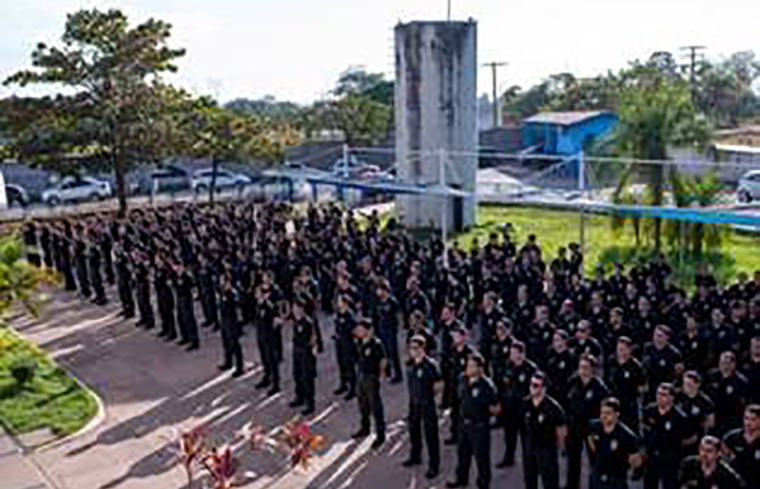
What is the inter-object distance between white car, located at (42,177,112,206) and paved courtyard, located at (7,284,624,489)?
21591mm

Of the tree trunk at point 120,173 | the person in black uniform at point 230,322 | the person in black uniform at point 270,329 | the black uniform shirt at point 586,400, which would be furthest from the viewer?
the tree trunk at point 120,173

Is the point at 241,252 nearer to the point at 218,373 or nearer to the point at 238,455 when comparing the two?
the point at 218,373

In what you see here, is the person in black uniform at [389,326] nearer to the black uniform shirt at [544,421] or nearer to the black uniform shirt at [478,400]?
the black uniform shirt at [478,400]

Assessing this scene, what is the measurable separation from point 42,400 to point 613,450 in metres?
7.82

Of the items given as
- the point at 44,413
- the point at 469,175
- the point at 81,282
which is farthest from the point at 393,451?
the point at 469,175

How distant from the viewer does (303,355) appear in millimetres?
10578

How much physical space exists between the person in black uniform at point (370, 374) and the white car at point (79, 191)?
28645mm

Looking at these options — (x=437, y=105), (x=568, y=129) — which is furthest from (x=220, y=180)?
(x=437, y=105)

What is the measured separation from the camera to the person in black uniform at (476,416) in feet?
25.9

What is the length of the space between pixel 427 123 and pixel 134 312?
10.8 m

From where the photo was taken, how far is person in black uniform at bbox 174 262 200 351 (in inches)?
524

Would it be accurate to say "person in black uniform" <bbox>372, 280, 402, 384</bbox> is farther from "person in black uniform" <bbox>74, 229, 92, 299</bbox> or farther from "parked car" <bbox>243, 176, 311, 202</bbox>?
"parked car" <bbox>243, 176, 311, 202</bbox>

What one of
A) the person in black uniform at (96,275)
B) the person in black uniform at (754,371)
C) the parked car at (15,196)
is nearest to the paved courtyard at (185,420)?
the person in black uniform at (96,275)

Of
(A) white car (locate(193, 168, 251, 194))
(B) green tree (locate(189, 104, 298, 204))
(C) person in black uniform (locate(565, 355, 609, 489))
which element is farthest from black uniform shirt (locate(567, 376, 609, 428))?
(A) white car (locate(193, 168, 251, 194))
